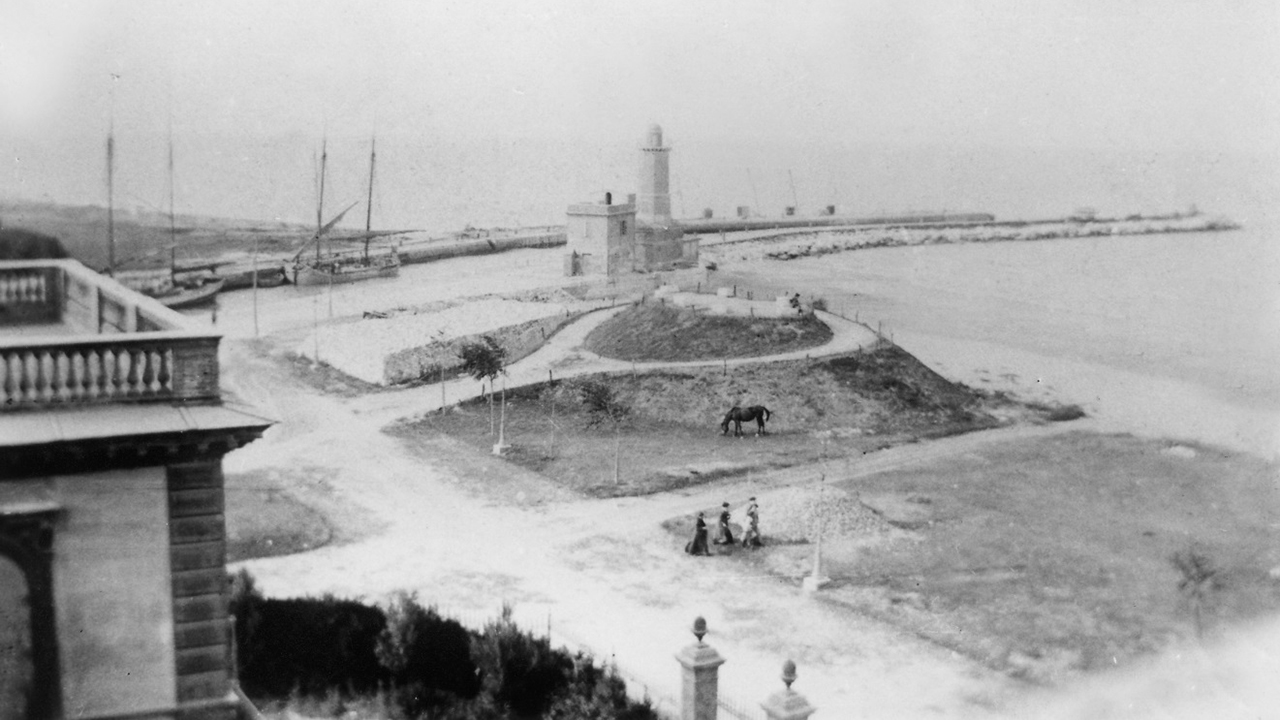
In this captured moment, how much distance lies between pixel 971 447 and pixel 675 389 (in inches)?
349

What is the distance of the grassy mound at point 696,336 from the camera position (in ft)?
130

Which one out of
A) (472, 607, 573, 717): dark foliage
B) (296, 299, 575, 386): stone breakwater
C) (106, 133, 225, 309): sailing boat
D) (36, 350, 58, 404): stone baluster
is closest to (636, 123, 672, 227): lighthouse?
(296, 299, 575, 386): stone breakwater

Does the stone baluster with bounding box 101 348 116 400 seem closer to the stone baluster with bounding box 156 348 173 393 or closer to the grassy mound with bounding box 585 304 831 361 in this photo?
the stone baluster with bounding box 156 348 173 393

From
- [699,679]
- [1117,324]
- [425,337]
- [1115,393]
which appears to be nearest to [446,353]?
[425,337]

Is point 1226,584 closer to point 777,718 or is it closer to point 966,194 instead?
point 777,718

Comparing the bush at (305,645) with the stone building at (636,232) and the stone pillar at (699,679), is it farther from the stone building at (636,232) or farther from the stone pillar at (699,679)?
the stone building at (636,232)

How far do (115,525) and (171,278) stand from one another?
80.9 feet

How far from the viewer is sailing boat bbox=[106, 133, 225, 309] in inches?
880

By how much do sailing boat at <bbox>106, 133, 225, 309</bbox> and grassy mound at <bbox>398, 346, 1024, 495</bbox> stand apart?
751cm

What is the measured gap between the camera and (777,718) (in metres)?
14.1

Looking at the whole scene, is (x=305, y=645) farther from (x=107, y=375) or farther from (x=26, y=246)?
(x=107, y=375)

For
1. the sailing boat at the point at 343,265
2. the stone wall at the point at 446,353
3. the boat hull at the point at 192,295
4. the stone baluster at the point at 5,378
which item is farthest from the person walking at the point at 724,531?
the sailing boat at the point at 343,265

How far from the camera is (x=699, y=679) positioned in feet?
50.5

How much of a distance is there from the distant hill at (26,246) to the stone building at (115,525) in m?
8.72
